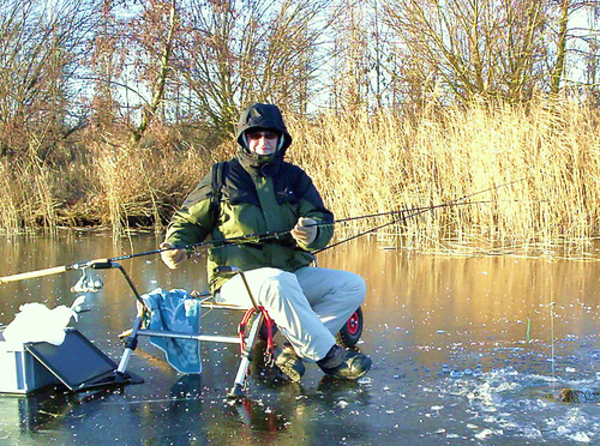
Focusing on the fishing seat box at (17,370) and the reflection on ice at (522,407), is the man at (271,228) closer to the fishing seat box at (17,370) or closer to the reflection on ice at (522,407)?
the reflection on ice at (522,407)

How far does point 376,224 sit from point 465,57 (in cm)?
607

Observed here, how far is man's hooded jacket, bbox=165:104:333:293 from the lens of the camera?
4.23m

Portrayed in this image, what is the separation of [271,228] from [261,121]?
0.58 meters

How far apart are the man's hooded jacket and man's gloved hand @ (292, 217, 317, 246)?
0.06 m

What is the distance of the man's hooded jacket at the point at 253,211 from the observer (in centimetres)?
423

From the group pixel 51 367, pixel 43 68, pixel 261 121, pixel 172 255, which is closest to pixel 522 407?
pixel 172 255

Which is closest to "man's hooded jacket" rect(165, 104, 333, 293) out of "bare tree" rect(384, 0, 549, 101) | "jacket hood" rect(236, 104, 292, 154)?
"jacket hood" rect(236, 104, 292, 154)

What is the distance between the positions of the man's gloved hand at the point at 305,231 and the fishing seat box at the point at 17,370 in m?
1.45

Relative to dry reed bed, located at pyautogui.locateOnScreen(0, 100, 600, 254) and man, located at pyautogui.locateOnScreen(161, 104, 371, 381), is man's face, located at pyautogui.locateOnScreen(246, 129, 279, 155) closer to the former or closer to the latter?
man, located at pyautogui.locateOnScreen(161, 104, 371, 381)

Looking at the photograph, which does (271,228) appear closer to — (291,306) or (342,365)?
Result: (291,306)

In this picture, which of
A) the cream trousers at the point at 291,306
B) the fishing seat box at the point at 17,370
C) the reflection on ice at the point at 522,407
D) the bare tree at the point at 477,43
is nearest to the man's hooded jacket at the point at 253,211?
the cream trousers at the point at 291,306

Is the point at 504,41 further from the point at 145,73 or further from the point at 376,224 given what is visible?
the point at 145,73

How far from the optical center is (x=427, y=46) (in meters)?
15.4

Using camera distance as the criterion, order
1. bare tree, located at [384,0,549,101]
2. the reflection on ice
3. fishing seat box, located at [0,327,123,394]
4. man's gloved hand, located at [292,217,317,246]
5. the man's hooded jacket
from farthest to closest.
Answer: bare tree, located at [384,0,549,101]
the man's hooded jacket
man's gloved hand, located at [292,217,317,246]
fishing seat box, located at [0,327,123,394]
the reflection on ice
